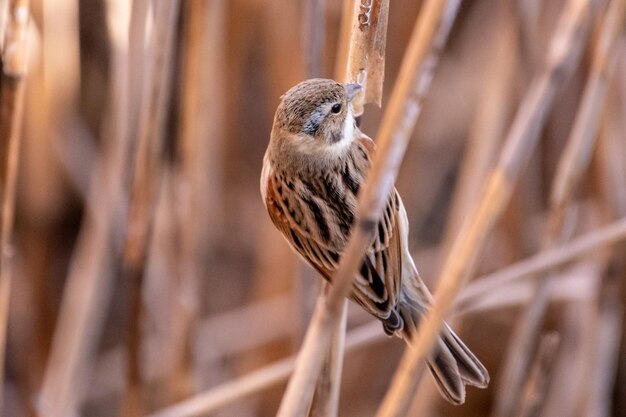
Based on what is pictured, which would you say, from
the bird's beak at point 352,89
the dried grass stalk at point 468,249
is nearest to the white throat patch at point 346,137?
the bird's beak at point 352,89

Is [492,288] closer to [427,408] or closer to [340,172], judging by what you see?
[427,408]

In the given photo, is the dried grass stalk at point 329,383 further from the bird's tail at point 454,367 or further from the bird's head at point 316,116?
the bird's head at point 316,116

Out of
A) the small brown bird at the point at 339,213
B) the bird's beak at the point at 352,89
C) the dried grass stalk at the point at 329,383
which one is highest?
the bird's beak at the point at 352,89

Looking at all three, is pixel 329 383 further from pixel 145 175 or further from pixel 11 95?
pixel 11 95

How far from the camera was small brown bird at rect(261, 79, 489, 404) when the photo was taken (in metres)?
1.36

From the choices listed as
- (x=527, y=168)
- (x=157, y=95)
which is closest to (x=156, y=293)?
(x=157, y=95)

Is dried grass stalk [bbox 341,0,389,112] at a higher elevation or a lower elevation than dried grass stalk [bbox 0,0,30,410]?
higher

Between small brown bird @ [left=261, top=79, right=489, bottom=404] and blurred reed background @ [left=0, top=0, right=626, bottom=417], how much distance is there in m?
0.19

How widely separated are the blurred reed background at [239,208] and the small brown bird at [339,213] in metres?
0.19

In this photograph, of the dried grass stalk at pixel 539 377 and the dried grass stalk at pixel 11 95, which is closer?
the dried grass stalk at pixel 11 95

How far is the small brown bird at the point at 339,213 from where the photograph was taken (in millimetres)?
1357

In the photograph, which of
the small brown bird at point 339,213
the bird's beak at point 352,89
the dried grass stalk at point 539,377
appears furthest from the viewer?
the dried grass stalk at point 539,377

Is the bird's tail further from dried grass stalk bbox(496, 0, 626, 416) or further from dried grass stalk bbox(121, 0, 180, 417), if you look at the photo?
dried grass stalk bbox(121, 0, 180, 417)

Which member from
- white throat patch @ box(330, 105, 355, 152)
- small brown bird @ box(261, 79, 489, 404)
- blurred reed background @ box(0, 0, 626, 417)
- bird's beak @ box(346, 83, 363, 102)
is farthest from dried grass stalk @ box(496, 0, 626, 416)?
bird's beak @ box(346, 83, 363, 102)
